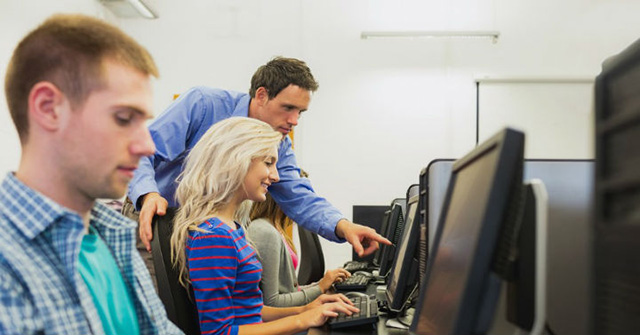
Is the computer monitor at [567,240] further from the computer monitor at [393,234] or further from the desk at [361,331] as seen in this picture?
the computer monitor at [393,234]

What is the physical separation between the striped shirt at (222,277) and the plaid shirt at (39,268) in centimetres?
58

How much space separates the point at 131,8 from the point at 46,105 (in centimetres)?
435

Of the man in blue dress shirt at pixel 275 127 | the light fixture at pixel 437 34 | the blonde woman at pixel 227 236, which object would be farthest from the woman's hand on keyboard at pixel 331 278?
the light fixture at pixel 437 34

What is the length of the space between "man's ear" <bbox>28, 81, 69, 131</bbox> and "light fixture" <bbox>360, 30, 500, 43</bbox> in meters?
4.20

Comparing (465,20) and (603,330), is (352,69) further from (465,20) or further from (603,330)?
(603,330)

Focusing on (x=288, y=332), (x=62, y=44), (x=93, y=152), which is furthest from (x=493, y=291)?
(x=288, y=332)

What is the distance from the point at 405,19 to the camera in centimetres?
485

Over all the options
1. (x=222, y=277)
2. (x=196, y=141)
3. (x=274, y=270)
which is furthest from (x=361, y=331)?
(x=196, y=141)

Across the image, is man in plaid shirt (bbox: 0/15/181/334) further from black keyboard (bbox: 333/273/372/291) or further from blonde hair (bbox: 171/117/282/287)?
black keyboard (bbox: 333/273/372/291)

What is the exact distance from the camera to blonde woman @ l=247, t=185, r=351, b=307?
2.01m

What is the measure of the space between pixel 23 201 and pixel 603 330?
2.20 ft

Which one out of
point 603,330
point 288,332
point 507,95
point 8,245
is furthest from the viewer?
point 507,95

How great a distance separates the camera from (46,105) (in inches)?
29.8

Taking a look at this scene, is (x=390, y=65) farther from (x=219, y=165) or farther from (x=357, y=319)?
(x=357, y=319)
